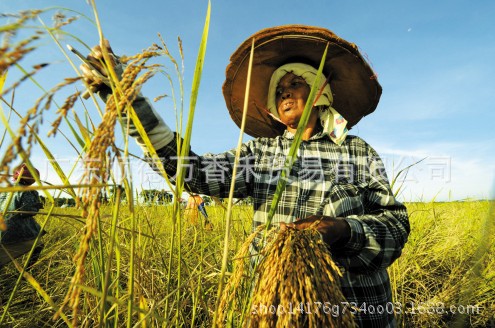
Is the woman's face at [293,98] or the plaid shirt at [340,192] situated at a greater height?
the woman's face at [293,98]

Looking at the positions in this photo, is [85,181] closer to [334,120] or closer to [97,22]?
[97,22]

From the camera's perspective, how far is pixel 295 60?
2186 mm

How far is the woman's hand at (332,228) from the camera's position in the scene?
1033 mm

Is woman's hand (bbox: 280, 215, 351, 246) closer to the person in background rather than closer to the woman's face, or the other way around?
the person in background

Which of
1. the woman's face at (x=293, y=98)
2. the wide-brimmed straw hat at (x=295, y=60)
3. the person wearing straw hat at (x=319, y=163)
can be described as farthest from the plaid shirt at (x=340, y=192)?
the wide-brimmed straw hat at (x=295, y=60)

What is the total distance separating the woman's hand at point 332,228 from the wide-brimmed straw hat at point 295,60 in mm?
1137

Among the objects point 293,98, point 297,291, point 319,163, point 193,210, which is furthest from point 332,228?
point 193,210

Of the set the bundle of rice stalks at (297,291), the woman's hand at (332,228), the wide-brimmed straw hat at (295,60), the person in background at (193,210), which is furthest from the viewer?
the wide-brimmed straw hat at (295,60)

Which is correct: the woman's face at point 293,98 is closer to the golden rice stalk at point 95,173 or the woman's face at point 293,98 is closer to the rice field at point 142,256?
the rice field at point 142,256

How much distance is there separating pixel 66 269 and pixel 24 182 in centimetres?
126

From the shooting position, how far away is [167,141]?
1362mm

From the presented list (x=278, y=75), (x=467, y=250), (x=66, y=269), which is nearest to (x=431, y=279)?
(x=467, y=250)

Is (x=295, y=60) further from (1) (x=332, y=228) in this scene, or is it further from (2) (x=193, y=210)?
(1) (x=332, y=228)

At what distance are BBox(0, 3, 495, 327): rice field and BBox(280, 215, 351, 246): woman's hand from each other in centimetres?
28
